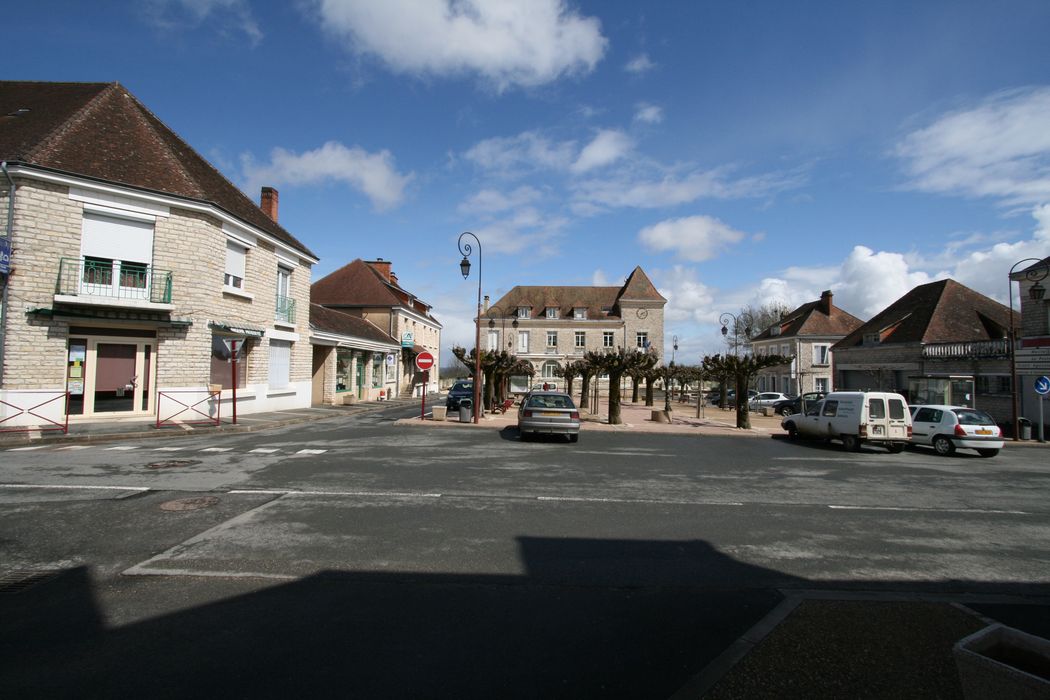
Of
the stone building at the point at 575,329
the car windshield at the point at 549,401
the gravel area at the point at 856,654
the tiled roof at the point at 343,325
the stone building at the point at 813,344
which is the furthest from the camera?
the stone building at the point at 575,329

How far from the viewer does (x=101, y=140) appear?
1820 centimetres

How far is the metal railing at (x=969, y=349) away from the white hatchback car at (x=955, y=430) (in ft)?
35.2

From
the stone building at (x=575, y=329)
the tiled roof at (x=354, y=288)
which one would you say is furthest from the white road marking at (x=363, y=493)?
the stone building at (x=575, y=329)

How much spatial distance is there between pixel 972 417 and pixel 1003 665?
1809 cm

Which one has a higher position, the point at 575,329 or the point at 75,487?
the point at 575,329

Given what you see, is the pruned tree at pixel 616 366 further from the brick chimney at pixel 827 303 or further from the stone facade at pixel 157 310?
the brick chimney at pixel 827 303

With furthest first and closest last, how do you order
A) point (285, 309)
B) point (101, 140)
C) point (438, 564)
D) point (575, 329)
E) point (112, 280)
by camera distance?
point (575, 329) < point (285, 309) < point (101, 140) < point (112, 280) < point (438, 564)

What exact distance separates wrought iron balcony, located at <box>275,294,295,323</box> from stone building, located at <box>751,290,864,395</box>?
38264 millimetres

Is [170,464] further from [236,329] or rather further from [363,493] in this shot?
[236,329]

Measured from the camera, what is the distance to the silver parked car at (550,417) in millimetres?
16094

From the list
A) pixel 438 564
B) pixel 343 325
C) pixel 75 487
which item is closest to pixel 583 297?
pixel 343 325

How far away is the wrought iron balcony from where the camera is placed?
79.3 ft

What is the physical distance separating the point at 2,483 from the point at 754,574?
35.7ft

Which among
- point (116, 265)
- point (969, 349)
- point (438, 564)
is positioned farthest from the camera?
point (969, 349)
